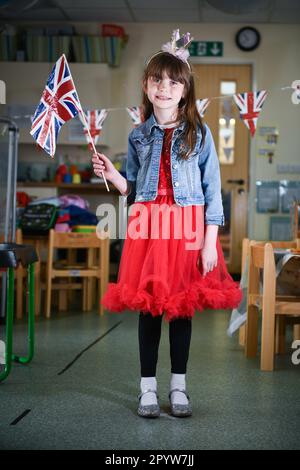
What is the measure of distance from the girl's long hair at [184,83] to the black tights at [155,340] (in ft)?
1.80

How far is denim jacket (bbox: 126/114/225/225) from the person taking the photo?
219cm

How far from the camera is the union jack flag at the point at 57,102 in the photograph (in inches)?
91.2

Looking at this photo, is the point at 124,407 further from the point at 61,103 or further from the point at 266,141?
the point at 266,141

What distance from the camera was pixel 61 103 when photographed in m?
2.36

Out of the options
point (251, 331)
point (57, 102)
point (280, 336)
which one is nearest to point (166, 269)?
point (57, 102)

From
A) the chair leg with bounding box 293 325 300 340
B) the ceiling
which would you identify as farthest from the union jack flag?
the ceiling

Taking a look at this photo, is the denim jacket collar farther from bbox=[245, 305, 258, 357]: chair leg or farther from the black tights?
bbox=[245, 305, 258, 357]: chair leg

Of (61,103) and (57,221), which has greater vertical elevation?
(61,103)

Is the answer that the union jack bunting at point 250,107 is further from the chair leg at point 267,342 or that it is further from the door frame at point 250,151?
the door frame at point 250,151

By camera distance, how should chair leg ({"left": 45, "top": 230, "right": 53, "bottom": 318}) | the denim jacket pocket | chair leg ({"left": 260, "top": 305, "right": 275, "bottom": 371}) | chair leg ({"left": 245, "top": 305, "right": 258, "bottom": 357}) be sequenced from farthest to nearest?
chair leg ({"left": 45, "top": 230, "right": 53, "bottom": 318}), chair leg ({"left": 245, "top": 305, "right": 258, "bottom": 357}), chair leg ({"left": 260, "top": 305, "right": 275, "bottom": 371}), the denim jacket pocket

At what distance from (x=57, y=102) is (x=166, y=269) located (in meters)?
0.72

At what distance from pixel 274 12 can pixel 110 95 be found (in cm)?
194

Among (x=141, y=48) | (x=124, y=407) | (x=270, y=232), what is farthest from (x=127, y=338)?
(x=141, y=48)

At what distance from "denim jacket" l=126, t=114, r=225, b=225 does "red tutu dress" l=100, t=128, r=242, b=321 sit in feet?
0.08
